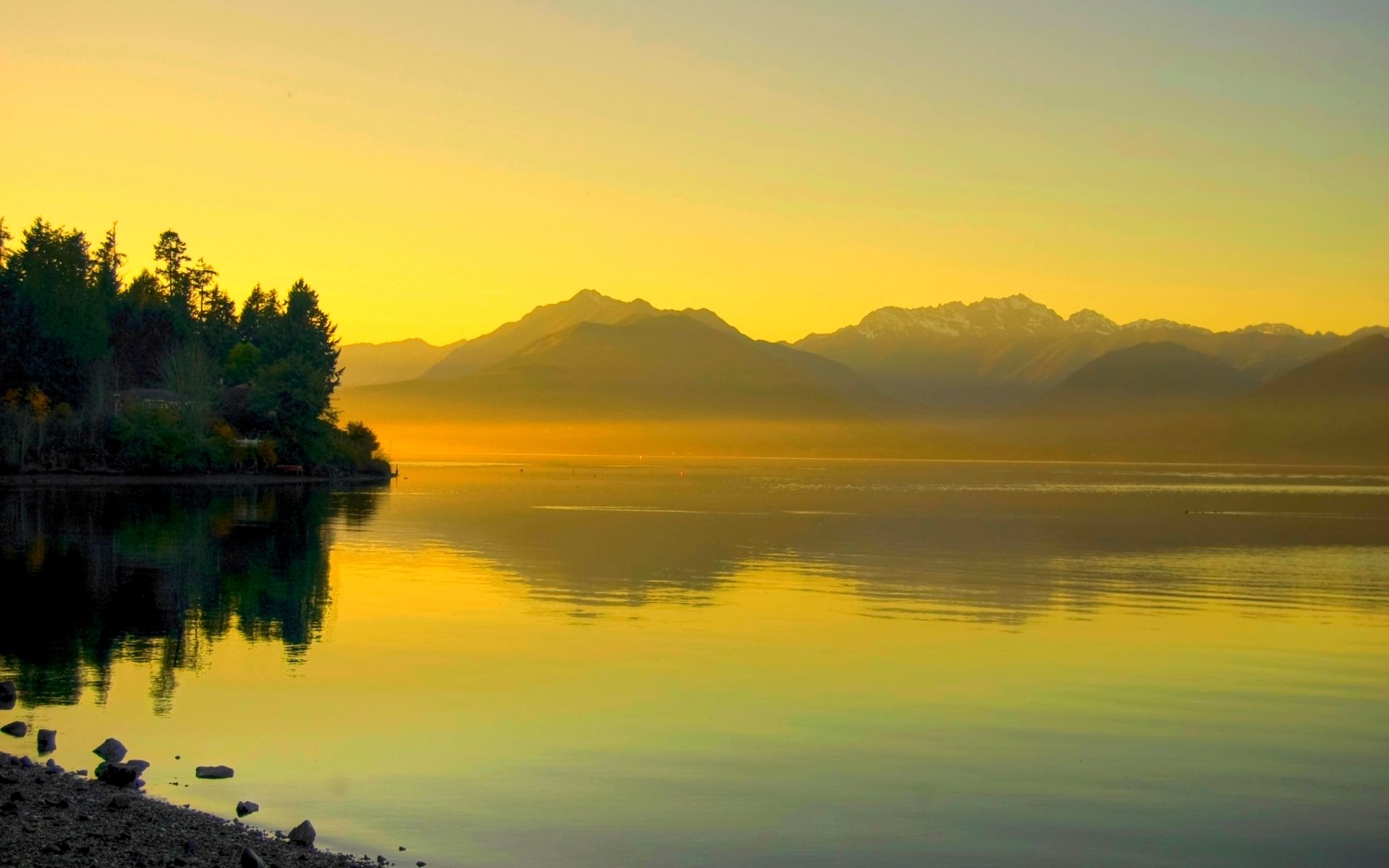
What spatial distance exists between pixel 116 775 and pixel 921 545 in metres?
46.3

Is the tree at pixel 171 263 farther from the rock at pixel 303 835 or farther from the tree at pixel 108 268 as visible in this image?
the rock at pixel 303 835

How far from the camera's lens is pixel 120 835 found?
13.4 meters

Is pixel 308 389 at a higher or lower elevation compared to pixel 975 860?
higher

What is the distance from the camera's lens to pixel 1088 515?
87.9 metres

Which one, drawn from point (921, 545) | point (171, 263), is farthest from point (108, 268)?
point (921, 545)

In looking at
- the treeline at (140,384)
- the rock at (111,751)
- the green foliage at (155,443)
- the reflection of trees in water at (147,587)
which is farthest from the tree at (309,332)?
the rock at (111,751)

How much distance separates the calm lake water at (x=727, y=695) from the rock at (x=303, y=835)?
0.41m

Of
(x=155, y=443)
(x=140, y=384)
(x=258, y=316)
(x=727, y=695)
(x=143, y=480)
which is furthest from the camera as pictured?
(x=258, y=316)

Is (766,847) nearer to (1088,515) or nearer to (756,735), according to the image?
(756,735)

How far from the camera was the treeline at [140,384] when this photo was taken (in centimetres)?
10644

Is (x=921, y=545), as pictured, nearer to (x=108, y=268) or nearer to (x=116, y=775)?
(x=116, y=775)

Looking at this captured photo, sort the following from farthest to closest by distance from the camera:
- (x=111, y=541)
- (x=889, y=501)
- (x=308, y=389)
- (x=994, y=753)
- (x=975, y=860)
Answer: (x=308, y=389) < (x=889, y=501) < (x=111, y=541) < (x=994, y=753) < (x=975, y=860)

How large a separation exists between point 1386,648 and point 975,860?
2018cm

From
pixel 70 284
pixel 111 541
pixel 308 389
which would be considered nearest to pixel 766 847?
pixel 111 541
